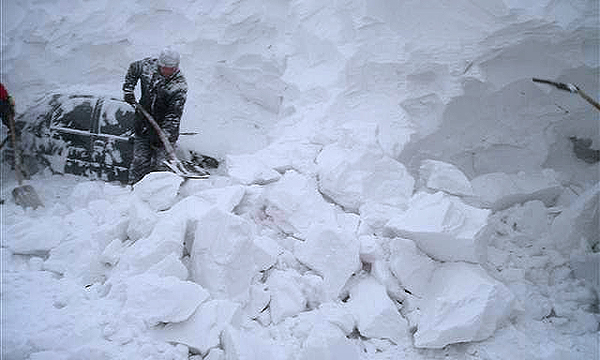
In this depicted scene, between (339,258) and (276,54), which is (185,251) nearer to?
(339,258)

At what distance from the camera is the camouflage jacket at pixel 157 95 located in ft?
14.7

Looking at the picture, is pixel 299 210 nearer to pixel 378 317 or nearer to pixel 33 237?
pixel 378 317

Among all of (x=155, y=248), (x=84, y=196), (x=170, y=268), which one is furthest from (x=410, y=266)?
(x=84, y=196)

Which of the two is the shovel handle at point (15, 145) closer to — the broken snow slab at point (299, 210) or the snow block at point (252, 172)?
the snow block at point (252, 172)

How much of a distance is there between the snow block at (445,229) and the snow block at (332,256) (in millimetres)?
430

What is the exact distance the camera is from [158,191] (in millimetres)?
3469

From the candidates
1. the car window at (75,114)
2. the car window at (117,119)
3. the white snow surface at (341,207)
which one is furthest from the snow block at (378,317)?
the car window at (75,114)

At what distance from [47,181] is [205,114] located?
2159mm

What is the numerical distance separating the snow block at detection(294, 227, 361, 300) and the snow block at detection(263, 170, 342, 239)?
0.78ft

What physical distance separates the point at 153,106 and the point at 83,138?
1.13 meters

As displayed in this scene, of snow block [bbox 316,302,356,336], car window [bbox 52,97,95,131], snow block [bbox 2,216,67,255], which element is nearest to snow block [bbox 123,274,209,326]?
snow block [bbox 316,302,356,336]

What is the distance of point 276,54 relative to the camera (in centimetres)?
562

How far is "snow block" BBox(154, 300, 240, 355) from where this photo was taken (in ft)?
7.68

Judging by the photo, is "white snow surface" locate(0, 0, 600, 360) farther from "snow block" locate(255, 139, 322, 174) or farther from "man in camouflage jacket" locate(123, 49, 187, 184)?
"man in camouflage jacket" locate(123, 49, 187, 184)
